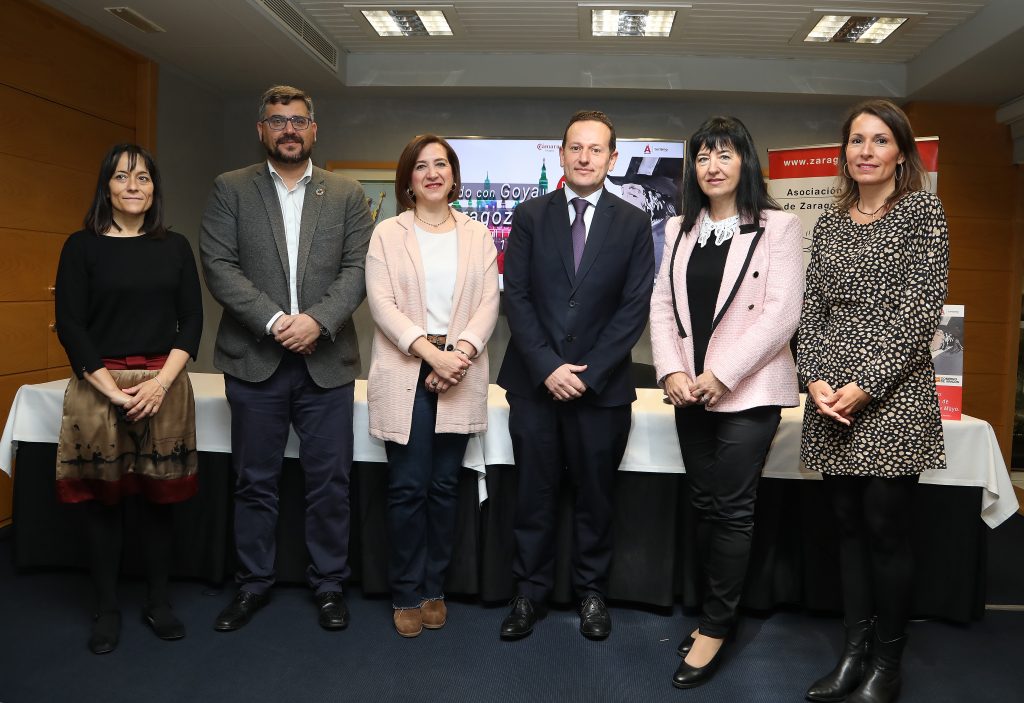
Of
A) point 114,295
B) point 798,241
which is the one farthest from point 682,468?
point 114,295

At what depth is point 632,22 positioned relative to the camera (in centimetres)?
463

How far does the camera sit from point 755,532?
2.61 meters

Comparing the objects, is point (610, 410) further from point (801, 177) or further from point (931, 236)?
point (801, 177)

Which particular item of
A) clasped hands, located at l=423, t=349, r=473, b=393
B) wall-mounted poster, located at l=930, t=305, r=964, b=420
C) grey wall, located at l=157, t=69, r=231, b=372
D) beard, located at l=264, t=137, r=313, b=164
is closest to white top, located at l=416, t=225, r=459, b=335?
clasped hands, located at l=423, t=349, r=473, b=393

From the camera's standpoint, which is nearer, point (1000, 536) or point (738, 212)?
point (738, 212)

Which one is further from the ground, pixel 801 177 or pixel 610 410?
pixel 801 177

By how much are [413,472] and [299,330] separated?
581 mm

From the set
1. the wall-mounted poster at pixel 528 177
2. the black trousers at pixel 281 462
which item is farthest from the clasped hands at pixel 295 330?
the wall-mounted poster at pixel 528 177

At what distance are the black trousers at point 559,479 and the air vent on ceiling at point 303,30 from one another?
2927mm

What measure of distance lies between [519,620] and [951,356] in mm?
1704

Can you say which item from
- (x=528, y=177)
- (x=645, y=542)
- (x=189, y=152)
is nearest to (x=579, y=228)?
(x=645, y=542)

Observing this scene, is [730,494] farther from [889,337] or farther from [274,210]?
[274,210]

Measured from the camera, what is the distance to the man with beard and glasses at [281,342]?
247 centimetres

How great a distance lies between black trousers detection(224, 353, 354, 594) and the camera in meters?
2.50
